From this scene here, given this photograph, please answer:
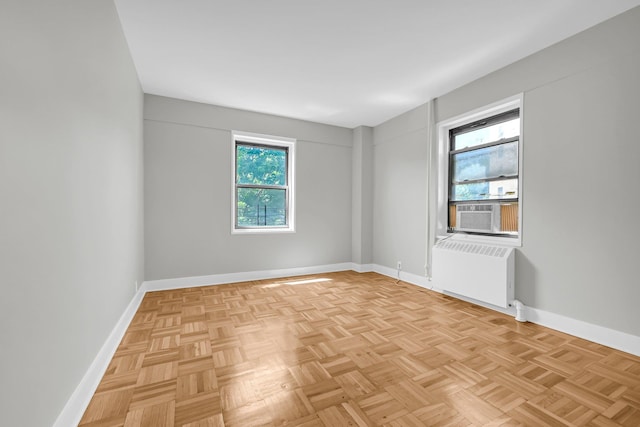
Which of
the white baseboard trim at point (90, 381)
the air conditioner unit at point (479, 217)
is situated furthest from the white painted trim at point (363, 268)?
the white baseboard trim at point (90, 381)

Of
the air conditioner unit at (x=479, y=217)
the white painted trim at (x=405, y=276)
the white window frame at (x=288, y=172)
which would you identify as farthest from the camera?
the white window frame at (x=288, y=172)

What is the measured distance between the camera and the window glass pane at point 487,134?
330 centimetres

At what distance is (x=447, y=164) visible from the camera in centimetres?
410

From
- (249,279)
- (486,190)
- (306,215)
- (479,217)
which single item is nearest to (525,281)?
(479,217)

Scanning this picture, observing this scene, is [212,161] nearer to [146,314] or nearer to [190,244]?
[190,244]

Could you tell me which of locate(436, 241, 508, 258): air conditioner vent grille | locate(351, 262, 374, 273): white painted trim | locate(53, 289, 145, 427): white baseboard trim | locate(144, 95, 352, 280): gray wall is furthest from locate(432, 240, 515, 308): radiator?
locate(53, 289, 145, 427): white baseboard trim

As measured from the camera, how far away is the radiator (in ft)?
9.88

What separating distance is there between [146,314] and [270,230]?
86.0 inches

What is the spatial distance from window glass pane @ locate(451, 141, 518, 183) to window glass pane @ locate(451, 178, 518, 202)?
89 millimetres

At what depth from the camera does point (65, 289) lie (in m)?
1.41

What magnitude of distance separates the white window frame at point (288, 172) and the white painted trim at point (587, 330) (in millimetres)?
3523

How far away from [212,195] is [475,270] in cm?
377

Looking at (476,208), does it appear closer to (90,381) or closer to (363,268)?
(363,268)

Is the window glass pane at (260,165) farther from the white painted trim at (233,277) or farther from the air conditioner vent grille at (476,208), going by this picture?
the air conditioner vent grille at (476,208)
